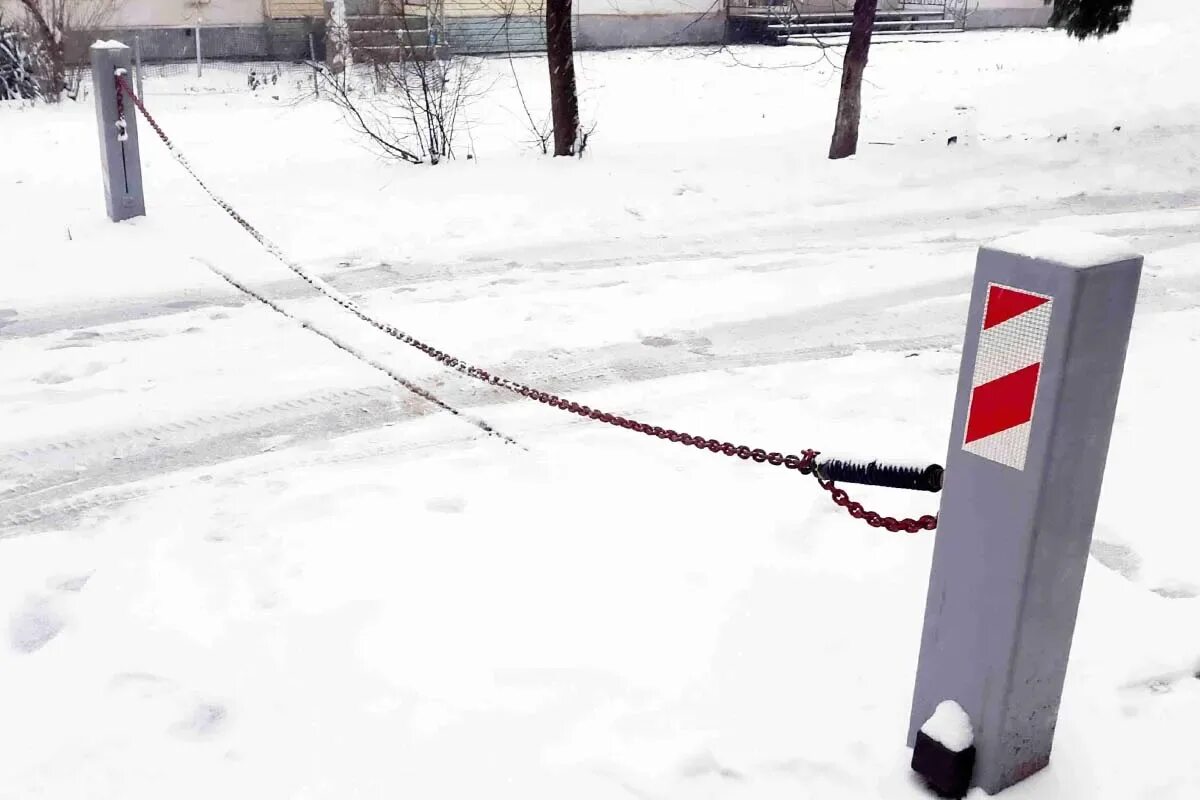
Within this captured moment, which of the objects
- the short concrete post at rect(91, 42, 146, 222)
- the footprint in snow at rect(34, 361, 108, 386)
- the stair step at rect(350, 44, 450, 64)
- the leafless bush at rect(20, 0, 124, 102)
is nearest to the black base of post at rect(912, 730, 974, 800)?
the footprint in snow at rect(34, 361, 108, 386)

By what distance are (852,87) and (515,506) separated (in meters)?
9.32

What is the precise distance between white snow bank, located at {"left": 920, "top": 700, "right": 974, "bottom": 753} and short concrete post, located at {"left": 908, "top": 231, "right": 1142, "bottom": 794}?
0.8 inches

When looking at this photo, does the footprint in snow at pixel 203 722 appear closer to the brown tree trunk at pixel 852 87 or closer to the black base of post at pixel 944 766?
the black base of post at pixel 944 766

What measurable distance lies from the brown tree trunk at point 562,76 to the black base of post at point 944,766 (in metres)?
9.62

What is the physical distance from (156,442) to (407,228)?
4.64 m

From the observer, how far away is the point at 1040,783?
9.14 ft

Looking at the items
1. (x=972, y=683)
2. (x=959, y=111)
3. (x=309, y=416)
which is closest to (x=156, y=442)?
(x=309, y=416)

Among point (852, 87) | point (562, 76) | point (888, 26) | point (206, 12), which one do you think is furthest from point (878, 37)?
point (562, 76)

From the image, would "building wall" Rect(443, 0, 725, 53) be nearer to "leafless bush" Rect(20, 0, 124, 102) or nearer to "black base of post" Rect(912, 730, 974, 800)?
"leafless bush" Rect(20, 0, 124, 102)

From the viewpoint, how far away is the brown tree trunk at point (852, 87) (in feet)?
39.9

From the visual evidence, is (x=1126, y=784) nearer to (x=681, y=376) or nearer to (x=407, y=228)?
(x=681, y=376)

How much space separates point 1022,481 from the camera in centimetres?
243

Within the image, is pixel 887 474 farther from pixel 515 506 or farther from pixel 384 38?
pixel 384 38

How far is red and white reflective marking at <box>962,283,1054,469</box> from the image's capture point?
2.37m
